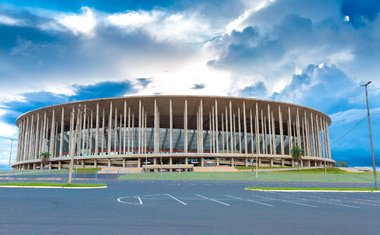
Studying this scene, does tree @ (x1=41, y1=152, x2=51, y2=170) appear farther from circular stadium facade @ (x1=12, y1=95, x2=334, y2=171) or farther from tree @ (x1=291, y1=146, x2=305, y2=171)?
tree @ (x1=291, y1=146, x2=305, y2=171)


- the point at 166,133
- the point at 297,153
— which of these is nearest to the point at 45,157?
the point at 166,133

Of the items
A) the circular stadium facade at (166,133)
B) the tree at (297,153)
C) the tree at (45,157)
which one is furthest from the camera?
the tree at (45,157)

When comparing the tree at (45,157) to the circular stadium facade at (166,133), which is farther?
the tree at (45,157)

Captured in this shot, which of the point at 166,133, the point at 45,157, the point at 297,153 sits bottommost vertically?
the point at 45,157

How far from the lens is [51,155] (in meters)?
83.3

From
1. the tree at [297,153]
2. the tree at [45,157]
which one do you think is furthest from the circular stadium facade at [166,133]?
the tree at [297,153]

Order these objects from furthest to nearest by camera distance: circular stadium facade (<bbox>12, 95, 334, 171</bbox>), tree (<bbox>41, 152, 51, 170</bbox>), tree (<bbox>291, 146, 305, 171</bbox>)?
1. tree (<bbox>41, 152, 51, 170</bbox>)
2. tree (<bbox>291, 146, 305, 171</bbox>)
3. circular stadium facade (<bbox>12, 95, 334, 171</bbox>)

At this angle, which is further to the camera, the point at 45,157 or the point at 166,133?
the point at 166,133

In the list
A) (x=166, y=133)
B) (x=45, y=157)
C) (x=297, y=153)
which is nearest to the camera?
(x=297, y=153)

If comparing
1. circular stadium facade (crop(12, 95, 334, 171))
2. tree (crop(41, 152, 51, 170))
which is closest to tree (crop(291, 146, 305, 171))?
circular stadium facade (crop(12, 95, 334, 171))

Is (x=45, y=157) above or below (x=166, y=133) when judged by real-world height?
below

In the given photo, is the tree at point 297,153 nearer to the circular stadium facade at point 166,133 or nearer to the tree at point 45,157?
the circular stadium facade at point 166,133

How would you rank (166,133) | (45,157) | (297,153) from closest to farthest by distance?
(297,153), (45,157), (166,133)

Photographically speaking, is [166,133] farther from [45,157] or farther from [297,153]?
[297,153]
